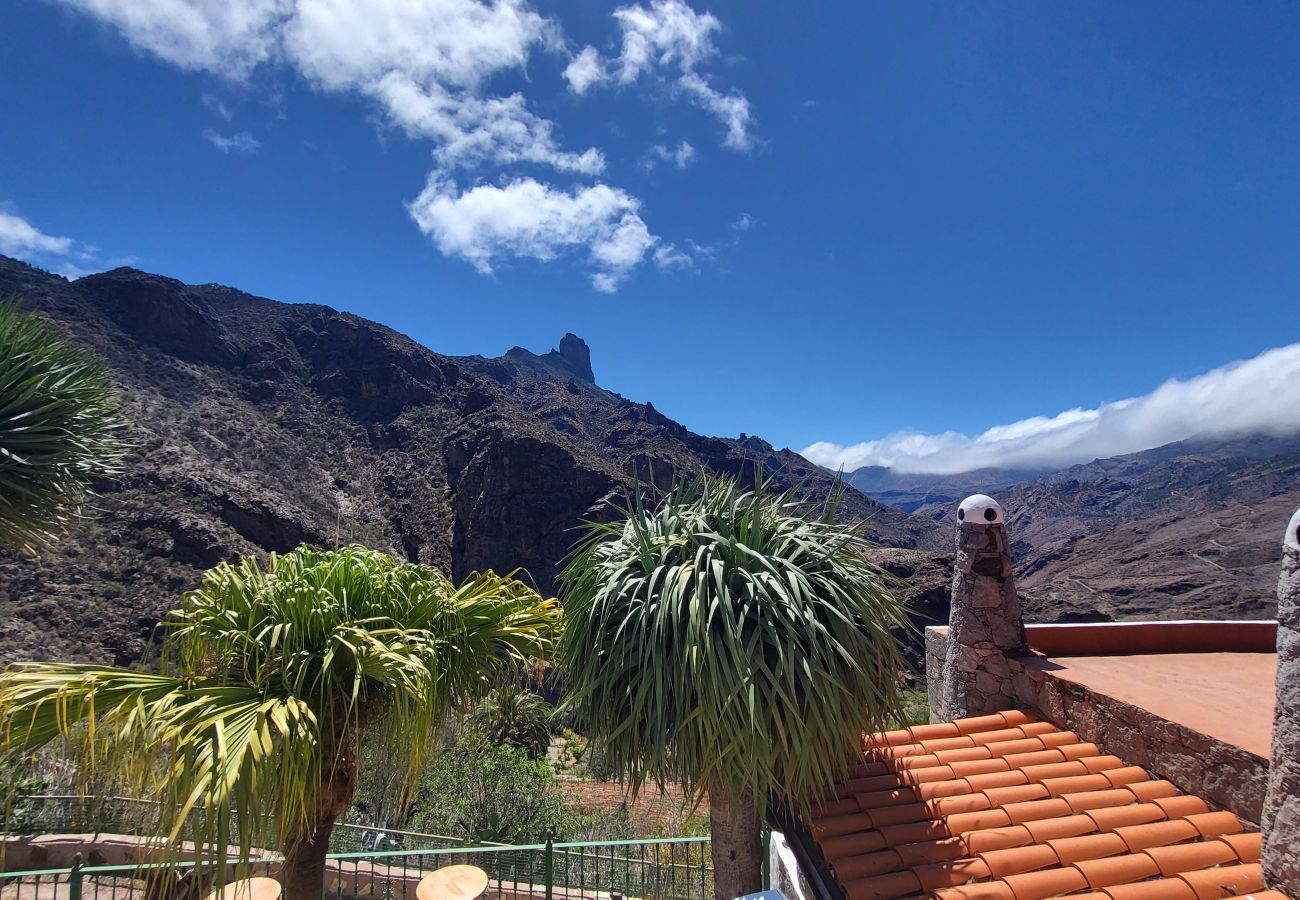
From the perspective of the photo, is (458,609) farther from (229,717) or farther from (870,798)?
(870,798)

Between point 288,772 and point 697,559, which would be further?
point 697,559

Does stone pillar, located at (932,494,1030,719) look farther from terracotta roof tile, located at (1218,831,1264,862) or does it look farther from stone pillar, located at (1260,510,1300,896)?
stone pillar, located at (1260,510,1300,896)

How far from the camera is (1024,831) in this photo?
4188 millimetres

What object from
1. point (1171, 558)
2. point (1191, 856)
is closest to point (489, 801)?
point (1191, 856)

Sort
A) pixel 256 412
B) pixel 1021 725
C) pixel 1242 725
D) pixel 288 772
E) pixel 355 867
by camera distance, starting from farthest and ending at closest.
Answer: pixel 256 412
pixel 355 867
pixel 1021 725
pixel 1242 725
pixel 288 772

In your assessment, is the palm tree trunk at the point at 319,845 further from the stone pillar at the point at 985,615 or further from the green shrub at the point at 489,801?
the green shrub at the point at 489,801

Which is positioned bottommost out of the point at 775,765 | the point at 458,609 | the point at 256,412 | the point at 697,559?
the point at 775,765

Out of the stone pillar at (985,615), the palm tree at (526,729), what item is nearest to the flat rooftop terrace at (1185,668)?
the stone pillar at (985,615)

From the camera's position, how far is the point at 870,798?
463cm

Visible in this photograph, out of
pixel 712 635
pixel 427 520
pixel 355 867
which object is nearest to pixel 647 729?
pixel 712 635

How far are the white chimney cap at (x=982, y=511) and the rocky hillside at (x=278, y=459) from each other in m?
16.4

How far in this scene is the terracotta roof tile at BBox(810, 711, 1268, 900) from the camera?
3764mm

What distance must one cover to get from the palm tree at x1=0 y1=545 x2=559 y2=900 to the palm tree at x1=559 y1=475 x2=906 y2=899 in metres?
0.72

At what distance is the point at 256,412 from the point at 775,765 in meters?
61.8
